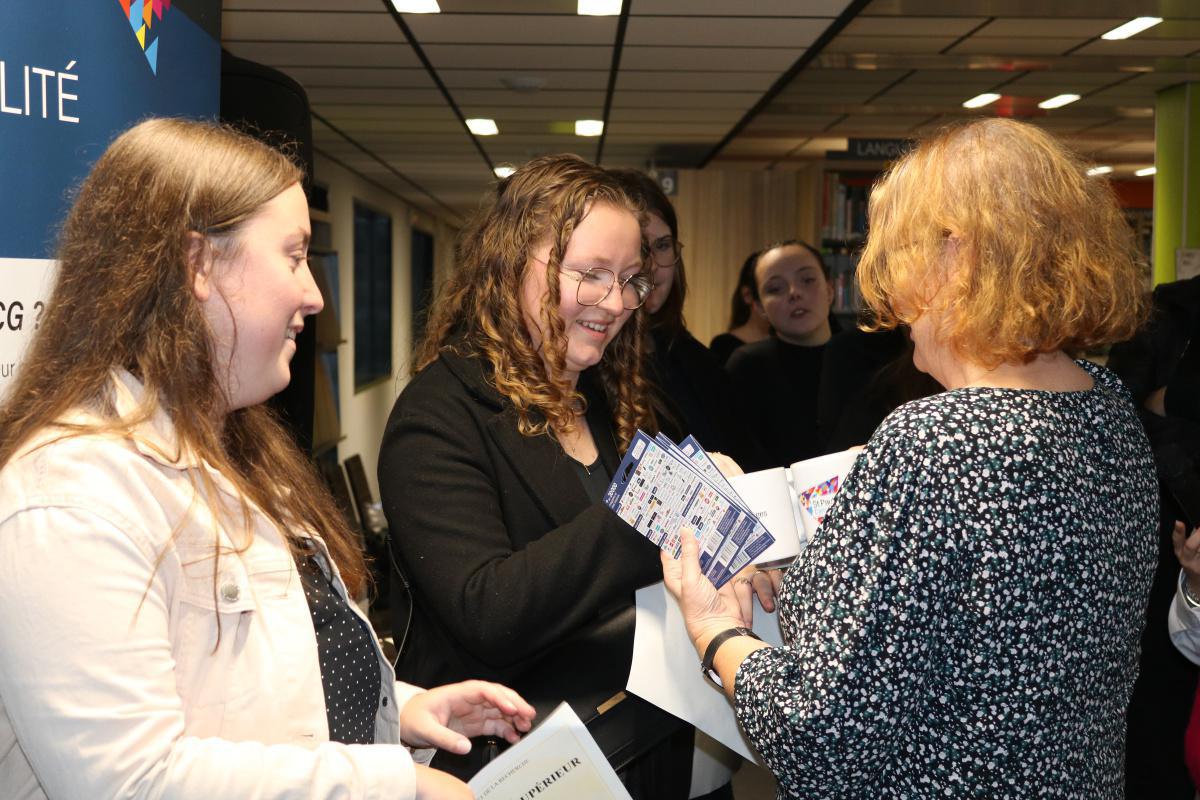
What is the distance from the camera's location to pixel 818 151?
9836 mm

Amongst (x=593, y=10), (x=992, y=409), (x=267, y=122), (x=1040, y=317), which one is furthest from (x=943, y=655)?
(x=593, y=10)

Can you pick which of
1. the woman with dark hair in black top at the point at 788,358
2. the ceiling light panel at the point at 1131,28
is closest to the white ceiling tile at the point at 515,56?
the woman with dark hair in black top at the point at 788,358

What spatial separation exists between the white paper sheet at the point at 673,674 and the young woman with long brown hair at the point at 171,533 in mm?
422

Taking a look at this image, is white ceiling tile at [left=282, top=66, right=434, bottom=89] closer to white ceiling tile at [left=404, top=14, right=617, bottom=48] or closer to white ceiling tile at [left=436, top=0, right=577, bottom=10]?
white ceiling tile at [left=404, top=14, right=617, bottom=48]

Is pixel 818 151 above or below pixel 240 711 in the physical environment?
above

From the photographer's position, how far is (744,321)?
495 centimetres

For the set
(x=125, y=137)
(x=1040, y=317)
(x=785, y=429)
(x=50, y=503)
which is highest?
(x=125, y=137)

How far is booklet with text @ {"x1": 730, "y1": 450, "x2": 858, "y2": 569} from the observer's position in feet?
4.97

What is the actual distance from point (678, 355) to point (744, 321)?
7.19ft

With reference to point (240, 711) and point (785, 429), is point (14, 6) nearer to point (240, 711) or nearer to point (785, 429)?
point (240, 711)

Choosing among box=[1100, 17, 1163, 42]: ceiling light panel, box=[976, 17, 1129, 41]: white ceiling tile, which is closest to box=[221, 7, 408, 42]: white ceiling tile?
box=[976, 17, 1129, 41]: white ceiling tile

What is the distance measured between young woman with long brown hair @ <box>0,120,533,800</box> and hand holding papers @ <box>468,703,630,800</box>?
0.20 m

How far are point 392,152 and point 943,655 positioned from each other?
26.8 feet

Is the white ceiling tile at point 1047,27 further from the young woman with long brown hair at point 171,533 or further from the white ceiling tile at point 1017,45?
the young woman with long brown hair at point 171,533
